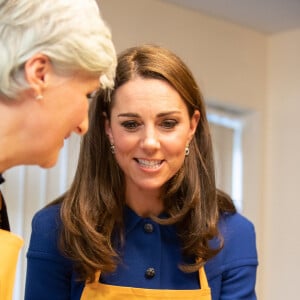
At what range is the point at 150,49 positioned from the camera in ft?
5.00

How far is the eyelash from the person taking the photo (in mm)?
1468

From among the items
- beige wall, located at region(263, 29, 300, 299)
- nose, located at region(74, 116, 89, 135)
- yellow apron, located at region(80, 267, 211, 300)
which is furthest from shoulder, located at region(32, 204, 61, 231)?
beige wall, located at region(263, 29, 300, 299)

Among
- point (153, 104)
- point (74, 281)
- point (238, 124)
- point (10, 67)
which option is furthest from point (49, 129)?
point (238, 124)

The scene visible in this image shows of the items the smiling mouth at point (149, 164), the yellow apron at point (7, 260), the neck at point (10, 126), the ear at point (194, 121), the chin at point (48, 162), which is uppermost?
the ear at point (194, 121)

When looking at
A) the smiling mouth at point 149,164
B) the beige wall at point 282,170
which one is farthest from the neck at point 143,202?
the beige wall at point 282,170

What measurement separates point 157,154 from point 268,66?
172 centimetres

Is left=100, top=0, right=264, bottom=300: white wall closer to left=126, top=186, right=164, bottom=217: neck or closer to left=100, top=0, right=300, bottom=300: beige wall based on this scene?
left=100, top=0, right=300, bottom=300: beige wall

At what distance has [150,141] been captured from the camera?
4.72 ft

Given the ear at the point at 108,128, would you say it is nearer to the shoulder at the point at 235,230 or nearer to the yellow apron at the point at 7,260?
the shoulder at the point at 235,230

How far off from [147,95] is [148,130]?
0.22ft

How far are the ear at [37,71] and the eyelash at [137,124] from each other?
562 millimetres

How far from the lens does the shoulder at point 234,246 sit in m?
1.59

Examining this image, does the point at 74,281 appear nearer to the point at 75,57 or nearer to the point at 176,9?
the point at 75,57

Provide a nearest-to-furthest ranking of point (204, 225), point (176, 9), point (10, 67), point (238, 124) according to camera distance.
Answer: point (10, 67) < point (204, 225) < point (176, 9) < point (238, 124)
